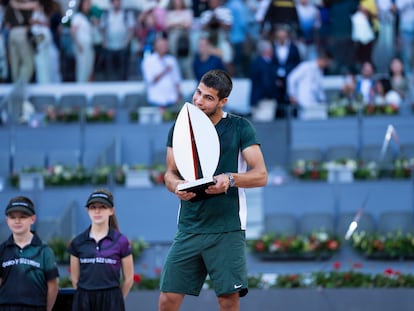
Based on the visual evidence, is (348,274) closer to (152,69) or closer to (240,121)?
(240,121)

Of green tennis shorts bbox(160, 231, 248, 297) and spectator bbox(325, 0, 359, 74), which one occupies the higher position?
spectator bbox(325, 0, 359, 74)

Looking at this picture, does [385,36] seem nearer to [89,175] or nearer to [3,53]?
[89,175]

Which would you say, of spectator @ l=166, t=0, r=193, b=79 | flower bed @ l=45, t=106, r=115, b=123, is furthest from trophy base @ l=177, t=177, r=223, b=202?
spectator @ l=166, t=0, r=193, b=79

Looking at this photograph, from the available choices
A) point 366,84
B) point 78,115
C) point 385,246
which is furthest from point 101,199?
point 366,84

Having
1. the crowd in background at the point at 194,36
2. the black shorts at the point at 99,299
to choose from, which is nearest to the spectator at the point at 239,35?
the crowd in background at the point at 194,36

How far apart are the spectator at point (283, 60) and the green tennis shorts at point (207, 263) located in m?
11.2

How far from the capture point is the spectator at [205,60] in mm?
18641

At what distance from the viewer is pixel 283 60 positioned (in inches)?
736

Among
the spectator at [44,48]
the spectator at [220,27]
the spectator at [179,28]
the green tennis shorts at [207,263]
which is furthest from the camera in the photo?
the spectator at [44,48]

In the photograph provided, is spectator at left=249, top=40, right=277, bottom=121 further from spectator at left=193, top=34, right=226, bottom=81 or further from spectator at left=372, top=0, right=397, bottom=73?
spectator at left=372, top=0, right=397, bottom=73

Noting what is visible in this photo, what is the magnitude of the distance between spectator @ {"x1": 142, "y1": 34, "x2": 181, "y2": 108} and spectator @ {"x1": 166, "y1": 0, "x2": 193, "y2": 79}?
0.65 metres

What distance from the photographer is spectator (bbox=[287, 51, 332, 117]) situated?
1853cm

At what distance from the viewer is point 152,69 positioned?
19188 mm

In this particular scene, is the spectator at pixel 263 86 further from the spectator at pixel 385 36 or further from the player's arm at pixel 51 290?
the player's arm at pixel 51 290
